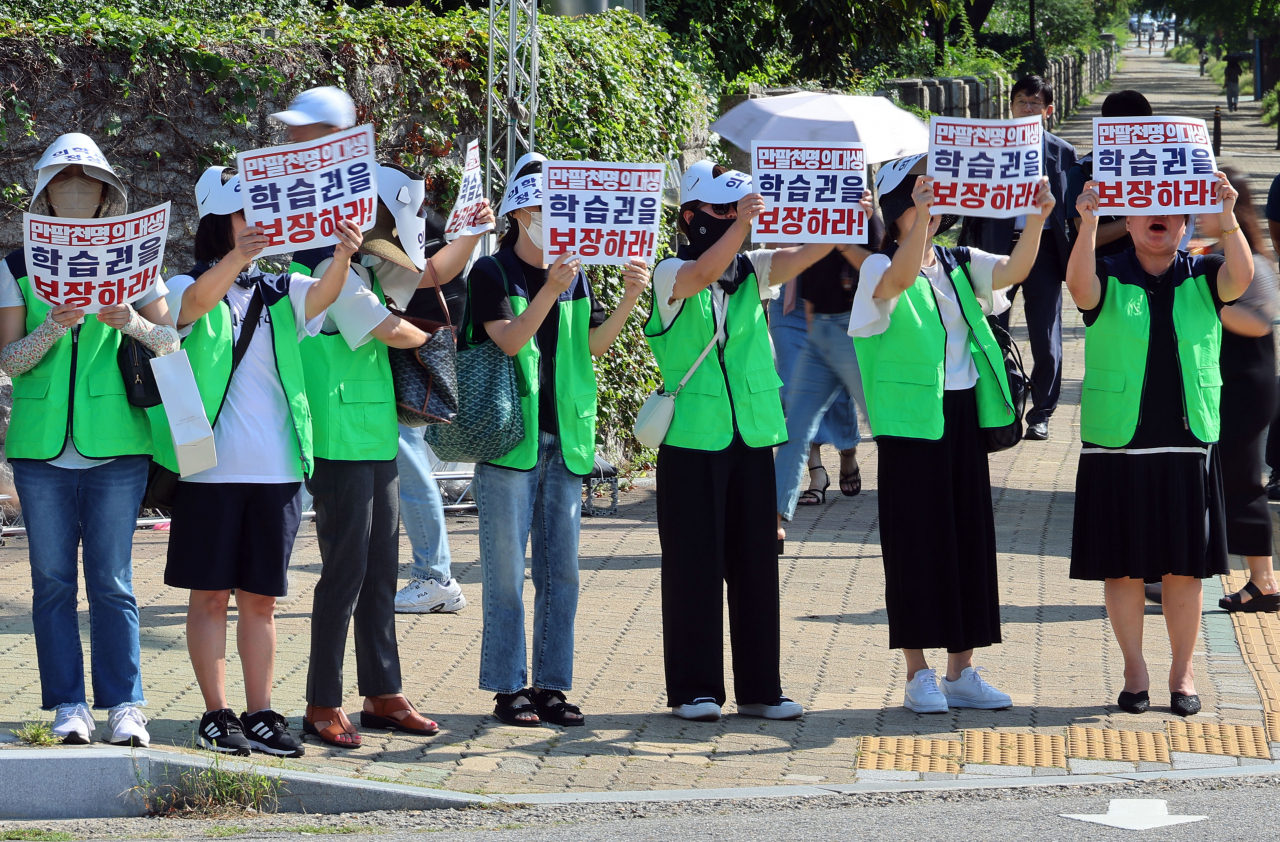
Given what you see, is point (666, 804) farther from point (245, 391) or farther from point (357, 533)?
point (245, 391)

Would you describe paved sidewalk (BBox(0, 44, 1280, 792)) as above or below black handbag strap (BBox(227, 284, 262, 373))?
below

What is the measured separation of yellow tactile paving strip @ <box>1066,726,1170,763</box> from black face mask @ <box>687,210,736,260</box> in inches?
82.1

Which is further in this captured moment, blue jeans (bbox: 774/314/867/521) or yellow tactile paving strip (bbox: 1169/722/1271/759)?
blue jeans (bbox: 774/314/867/521)

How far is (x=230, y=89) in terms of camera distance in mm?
8859

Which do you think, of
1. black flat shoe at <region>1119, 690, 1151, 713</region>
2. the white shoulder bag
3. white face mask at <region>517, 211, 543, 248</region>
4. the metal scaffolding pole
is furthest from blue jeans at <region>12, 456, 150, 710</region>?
the metal scaffolding pole

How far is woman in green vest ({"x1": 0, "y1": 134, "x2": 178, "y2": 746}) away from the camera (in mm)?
4844

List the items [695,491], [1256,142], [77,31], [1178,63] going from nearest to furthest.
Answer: [695,491] → [77,31] → [1256,142] → [1178,63]

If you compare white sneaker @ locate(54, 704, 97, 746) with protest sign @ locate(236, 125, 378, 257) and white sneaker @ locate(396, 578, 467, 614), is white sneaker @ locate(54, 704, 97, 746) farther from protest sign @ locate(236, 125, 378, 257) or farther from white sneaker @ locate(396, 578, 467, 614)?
white sneaker @ locate(396, 578, 467, 614)

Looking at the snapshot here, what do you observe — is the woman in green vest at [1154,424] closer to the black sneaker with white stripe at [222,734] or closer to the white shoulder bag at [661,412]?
the white shoulder bag at [661,412]

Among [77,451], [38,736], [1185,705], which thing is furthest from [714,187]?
[38,736]

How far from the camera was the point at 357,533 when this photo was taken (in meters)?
5.17

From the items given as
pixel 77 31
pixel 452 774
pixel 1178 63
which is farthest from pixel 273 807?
pixel 1178 63

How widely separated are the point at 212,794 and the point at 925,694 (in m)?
2.51

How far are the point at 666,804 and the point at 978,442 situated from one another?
5.77 feet
